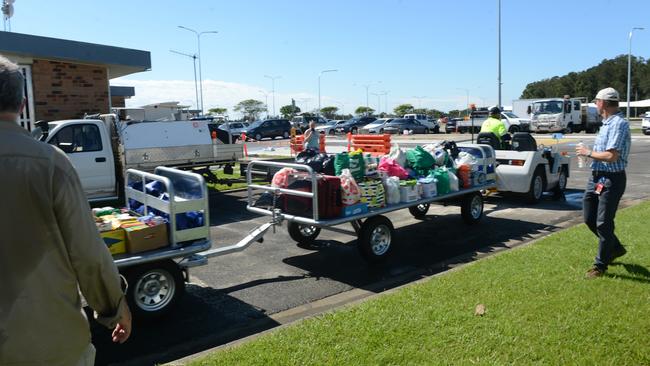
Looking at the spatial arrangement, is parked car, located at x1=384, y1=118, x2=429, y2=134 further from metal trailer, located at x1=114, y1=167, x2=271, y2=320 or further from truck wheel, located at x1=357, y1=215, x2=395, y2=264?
metal trailer, located at x1=114, y1=167, x2=271, y2=320

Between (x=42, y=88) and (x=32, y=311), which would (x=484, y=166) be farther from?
(x=42, y=88)

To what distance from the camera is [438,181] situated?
28.0 feet

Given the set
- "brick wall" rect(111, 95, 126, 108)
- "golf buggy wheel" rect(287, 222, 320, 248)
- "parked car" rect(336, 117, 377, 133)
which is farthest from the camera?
"parked car" rect(336, 117, 377, 133)

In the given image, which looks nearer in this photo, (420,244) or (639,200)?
(420,244)

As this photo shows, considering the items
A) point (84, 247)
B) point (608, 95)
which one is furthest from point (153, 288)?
point (608, 95)

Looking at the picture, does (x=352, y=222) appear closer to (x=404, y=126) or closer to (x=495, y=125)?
(x=495, y=125)

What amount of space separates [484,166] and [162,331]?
6525 millimetres

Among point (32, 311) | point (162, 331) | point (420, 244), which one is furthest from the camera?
point (420, 244)

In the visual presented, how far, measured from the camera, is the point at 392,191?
762 cm

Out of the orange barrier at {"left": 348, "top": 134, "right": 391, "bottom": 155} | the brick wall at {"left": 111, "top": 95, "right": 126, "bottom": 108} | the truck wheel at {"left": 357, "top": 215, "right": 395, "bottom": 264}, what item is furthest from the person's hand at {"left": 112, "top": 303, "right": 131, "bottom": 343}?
the brick wall at {"left": 111, "top": 95, "right": 126, "bottom": 108}

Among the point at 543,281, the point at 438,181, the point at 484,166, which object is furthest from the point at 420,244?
the point at 543,281

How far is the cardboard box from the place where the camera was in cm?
524

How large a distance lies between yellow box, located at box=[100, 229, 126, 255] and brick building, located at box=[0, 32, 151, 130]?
9.77m

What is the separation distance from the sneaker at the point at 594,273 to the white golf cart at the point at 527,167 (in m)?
5.73
